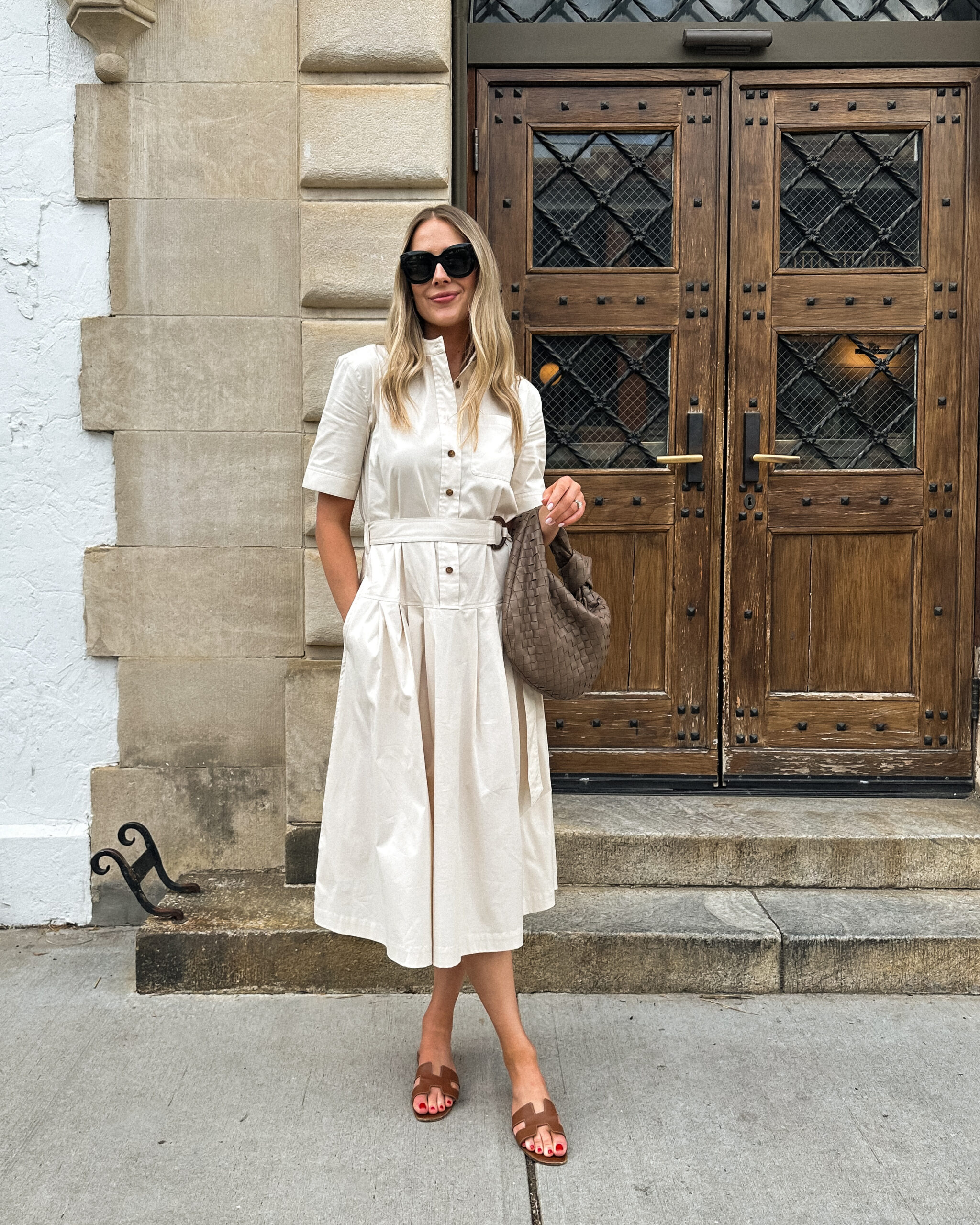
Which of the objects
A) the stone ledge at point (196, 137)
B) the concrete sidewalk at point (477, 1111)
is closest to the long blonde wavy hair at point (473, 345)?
the stone ledge at point (196, 137)

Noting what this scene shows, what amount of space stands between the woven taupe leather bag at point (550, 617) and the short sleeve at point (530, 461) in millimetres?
40

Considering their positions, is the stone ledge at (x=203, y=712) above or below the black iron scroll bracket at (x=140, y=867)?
above

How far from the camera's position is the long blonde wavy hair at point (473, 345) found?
2.77 metres

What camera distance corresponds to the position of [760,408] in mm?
4543

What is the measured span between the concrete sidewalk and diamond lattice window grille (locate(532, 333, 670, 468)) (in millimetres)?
2070

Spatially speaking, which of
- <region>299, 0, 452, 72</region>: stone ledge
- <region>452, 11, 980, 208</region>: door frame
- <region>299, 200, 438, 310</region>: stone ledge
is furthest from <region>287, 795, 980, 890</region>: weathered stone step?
<region>299, 0, 452, 72</region>: stone ledge

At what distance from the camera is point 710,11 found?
4.48m

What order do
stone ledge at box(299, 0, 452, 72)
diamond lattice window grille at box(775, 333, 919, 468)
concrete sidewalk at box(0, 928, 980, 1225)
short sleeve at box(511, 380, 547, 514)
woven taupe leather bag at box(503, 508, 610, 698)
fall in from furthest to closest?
diamond lattice window grille at box(775, 333, 919, 468) < stone ledge at box(299, 0, 452, 72) < short sleeve at box(511, 380, 547, 514) < woven taupe leather bag at box(503, 508, 610, 698) < concrete sidewalk at box(0, 928, 980, 1225)

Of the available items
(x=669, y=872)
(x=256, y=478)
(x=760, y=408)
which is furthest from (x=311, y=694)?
→ (x=760, y=408)

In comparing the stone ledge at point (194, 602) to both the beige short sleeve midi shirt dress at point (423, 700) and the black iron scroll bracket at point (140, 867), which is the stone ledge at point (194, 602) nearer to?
the black iron scroll bracket at point (140, 867)

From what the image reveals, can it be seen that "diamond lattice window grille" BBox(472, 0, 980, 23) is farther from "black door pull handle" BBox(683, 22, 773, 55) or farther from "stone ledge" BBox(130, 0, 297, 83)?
"stone ledge" BBox(130, 0, 297, 83)

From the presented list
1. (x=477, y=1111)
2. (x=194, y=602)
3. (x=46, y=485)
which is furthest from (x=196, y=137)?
(x=477, y=1111)

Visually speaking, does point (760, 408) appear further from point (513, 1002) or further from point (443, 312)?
point (513, 1002)

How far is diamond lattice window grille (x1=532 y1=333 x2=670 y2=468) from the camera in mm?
4535
